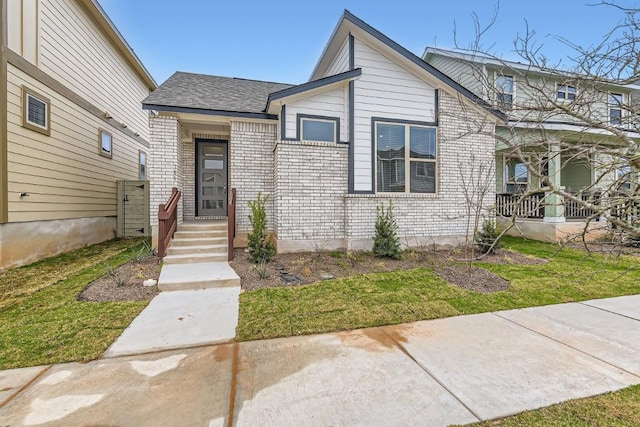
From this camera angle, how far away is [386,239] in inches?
268

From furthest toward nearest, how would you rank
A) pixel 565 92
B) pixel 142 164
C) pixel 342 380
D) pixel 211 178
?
pixel 142 164, pixel 211 178, pixel 565 92, pixel 342 380

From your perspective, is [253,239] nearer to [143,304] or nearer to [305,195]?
[305,195]

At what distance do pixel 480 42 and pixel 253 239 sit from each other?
5.08 metres

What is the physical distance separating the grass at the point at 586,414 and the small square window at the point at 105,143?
11.7 meters

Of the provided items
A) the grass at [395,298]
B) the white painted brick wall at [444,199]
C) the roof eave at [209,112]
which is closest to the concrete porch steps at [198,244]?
the grass at [395,298]

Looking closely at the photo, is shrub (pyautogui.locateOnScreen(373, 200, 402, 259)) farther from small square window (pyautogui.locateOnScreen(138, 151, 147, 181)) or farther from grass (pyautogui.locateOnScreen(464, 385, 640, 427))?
small square window (pyautogui.locateOnScreen(138, 151, 147, 181))

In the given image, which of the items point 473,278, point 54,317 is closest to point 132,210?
point 54,317

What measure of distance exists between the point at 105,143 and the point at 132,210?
2386 millimetres

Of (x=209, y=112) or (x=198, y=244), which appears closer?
(x=198, y=244)

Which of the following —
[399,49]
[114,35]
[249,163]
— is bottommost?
[249,163]

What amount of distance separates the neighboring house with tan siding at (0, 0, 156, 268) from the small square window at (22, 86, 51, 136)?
23mm

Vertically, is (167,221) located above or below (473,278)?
above

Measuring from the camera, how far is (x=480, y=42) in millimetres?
3459

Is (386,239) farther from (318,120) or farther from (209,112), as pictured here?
(209,112)
